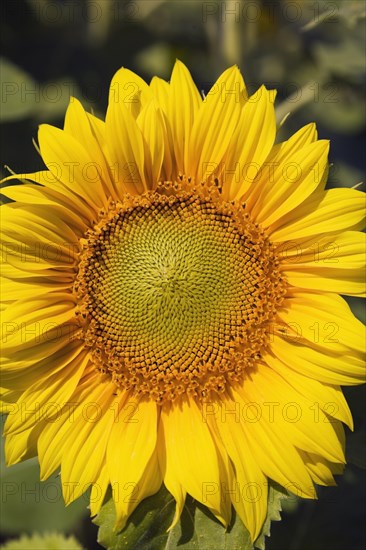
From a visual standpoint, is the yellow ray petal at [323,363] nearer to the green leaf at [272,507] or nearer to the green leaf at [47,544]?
the green leaf at [272,507]

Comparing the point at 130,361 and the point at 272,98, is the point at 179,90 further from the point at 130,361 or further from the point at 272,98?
the point at 130,361

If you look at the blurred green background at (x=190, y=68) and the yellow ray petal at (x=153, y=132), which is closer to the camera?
the yellow ray petal at (x=153, y=132)

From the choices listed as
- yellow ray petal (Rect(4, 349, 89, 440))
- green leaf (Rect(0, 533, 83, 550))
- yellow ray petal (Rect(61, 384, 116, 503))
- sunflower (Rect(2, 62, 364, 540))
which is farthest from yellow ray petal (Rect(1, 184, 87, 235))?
green leaf (Rect(0, 533, 83, 550))

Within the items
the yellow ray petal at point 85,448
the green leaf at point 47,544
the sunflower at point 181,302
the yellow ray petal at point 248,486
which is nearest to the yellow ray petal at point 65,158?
the sunflower at point 181,302

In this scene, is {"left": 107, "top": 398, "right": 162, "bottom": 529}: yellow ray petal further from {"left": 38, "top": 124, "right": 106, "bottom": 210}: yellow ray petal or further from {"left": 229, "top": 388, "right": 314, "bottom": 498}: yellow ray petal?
{"left": 38, "top": 124, "right": 106, "bottom": 210}: yellow ray petal

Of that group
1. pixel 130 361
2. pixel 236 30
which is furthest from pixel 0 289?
pixel 236 30

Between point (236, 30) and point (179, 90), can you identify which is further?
point (236, 30)

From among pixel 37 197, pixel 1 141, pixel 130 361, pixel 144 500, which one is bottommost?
pixel 144 500
